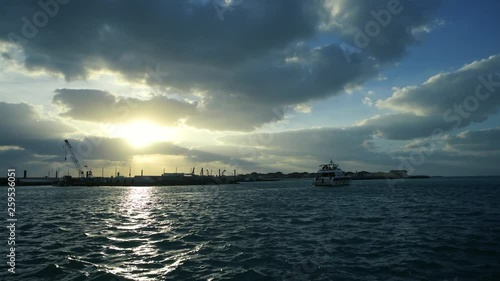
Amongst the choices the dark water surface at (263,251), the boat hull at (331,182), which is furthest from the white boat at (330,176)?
the dark water surface at (263,251)

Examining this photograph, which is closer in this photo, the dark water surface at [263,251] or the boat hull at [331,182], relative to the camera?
the dark water surface at [263,251]

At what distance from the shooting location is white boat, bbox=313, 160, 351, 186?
131125 mm

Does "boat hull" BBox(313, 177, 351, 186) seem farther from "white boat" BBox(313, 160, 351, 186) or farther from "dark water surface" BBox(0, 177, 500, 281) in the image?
"dark water surface" BBox(0, 177, 500, 281)

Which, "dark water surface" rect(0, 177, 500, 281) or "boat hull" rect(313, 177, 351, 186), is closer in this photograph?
"dark water surface" rect(0, 177, 500, 281)

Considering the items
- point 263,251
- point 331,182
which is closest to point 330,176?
point 331,182

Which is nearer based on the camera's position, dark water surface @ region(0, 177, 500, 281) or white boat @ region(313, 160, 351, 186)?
dark water surface @ region(0, 177, 500, 281)

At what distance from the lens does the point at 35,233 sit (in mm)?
28641

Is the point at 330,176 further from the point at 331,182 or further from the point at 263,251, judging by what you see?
the point at 263,251

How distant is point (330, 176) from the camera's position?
133875mm

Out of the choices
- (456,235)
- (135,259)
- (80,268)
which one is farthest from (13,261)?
(456,235)

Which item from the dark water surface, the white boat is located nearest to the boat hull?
the white boat

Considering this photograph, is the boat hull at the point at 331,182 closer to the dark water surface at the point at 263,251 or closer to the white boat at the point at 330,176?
the white boat at the point at 330,176

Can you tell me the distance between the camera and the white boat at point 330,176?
430 feet

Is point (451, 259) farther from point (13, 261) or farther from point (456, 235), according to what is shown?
point (13, 261)
